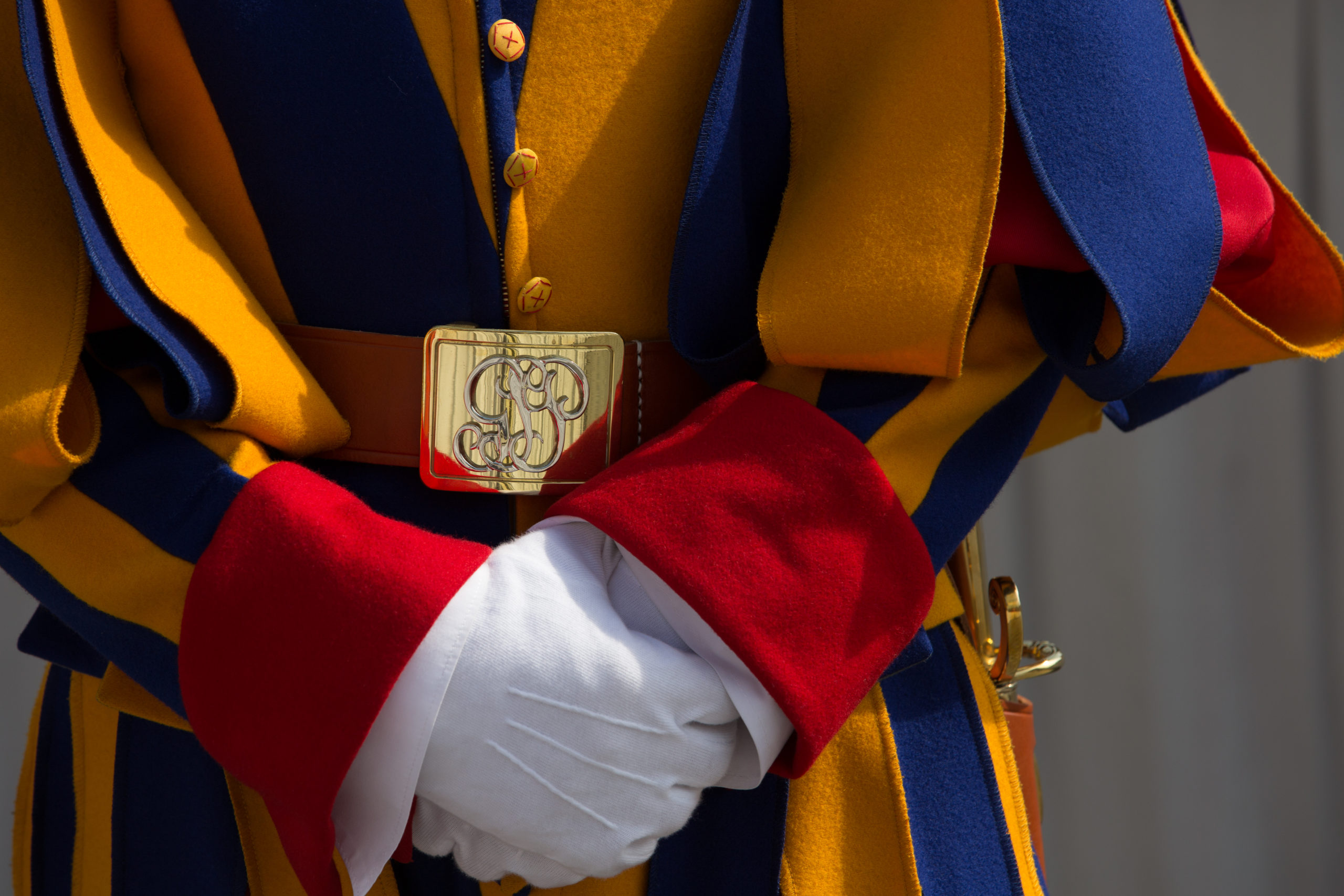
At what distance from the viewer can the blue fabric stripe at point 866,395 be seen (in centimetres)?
75

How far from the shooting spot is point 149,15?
2.55ft

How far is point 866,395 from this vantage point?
768 mm

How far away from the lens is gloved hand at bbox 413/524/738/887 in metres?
0.66

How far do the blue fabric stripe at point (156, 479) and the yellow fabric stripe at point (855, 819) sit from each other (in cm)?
44

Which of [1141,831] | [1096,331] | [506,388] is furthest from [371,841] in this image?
[1141,831]

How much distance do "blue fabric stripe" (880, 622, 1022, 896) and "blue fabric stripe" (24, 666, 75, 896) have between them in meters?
0.68

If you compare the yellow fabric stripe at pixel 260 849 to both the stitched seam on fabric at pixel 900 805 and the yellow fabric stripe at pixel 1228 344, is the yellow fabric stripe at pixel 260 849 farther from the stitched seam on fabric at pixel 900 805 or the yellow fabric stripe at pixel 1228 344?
the yellow fabric stripe at pixel 1228 344

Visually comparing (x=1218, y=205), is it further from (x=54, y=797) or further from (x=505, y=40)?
(x=54, y=797)

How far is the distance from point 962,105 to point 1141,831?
5.30ft

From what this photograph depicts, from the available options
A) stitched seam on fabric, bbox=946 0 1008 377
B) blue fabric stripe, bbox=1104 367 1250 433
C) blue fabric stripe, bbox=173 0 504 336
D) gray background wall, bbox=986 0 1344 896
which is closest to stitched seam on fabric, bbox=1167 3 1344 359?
blue fabric stripe, bbox=1104 367 1250 433

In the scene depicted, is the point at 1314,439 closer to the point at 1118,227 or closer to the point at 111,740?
the point at 1118,227

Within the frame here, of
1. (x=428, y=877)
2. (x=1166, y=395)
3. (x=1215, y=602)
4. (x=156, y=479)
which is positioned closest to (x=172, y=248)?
(x=156, y=479)

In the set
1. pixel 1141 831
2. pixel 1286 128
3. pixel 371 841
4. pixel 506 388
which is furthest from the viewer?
pixel 1141 831

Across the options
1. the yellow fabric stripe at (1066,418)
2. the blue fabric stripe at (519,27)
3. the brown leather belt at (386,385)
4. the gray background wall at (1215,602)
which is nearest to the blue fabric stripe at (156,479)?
the brown leather belt at (386,385)
